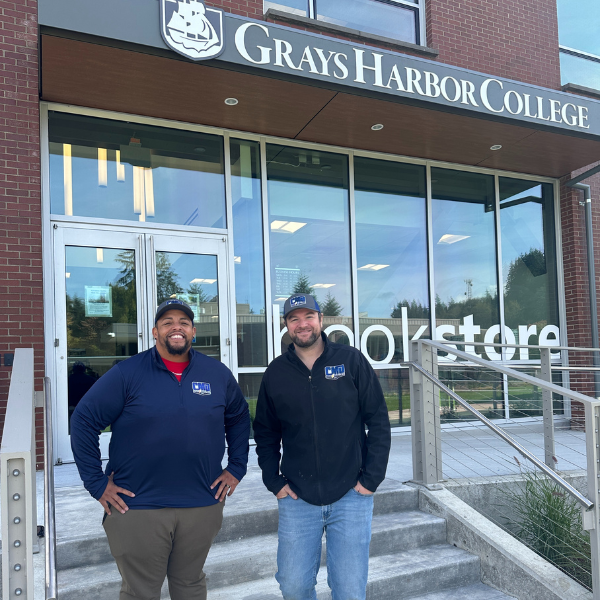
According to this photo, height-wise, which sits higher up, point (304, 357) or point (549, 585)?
point (304, 357)

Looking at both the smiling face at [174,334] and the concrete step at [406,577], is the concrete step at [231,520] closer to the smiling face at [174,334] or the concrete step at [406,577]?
the concrete step at [406,577]

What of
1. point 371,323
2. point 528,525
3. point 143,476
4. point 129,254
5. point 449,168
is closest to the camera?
point 143,476

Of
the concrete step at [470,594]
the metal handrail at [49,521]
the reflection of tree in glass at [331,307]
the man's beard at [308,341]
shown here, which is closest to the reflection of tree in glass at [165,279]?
the reflection of tree in glass at [331,307]

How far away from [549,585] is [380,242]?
197 inches

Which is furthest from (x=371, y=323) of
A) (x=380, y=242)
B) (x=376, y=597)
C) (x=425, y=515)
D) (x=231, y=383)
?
(x=231, y=383)

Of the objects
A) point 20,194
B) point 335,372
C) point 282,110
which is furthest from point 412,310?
point 335,372

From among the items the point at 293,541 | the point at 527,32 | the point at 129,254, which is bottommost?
the point at 293,541

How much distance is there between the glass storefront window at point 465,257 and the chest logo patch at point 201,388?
227 inches

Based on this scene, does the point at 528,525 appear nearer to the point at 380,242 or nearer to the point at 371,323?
the point at 371,323

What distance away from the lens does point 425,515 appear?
436 centimetres

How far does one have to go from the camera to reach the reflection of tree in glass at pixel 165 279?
6332 millimetres

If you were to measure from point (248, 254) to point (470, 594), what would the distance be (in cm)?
434

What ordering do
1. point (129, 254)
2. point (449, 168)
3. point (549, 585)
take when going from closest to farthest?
point (549, 585) < point (129, 254) < point (449, 168)

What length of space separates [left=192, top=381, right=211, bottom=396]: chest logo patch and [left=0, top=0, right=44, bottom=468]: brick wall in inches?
118
